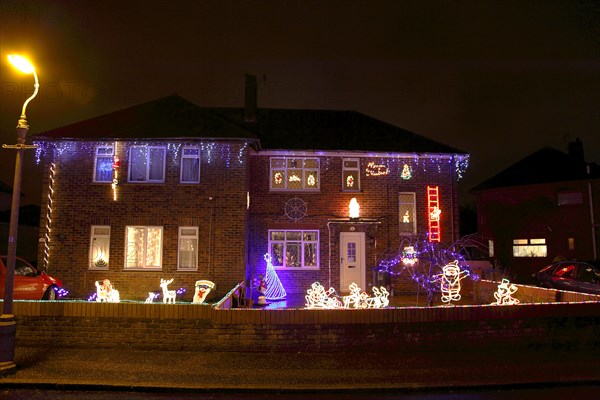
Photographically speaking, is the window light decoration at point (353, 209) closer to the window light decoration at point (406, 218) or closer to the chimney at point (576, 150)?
the window light decoration at point (406, 218)

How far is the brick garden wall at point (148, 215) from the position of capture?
605 inches

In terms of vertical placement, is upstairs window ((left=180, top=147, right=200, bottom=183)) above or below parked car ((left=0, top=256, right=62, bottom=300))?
above

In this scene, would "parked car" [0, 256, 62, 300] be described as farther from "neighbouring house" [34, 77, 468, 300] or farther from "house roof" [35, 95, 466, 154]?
"house roof" [35, 95, 466, 154]

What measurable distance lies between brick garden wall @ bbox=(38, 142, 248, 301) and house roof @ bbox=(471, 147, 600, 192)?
22946 mm

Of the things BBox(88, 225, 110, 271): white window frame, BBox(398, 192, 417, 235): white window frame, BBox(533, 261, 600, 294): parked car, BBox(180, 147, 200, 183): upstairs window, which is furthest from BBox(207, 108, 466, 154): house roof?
BBox(88, 225, 110, 271): white window frame

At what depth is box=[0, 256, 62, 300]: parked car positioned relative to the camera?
12.6 meters

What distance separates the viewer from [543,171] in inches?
1222

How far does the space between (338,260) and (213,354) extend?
9.61 m

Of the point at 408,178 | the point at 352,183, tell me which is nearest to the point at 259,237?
the point at 352,183

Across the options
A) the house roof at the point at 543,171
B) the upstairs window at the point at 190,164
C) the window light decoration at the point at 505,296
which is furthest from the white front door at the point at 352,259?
the house roof at the point at 543,171

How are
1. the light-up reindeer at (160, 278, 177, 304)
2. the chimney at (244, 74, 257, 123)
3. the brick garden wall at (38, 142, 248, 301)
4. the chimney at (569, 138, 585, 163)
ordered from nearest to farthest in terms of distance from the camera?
1. the light-up reindeer at (160, 278, 177, 304)
2. the brick garden wall at (38, 142, 248, 301)
3. the chimney at (244, 74, 257, 123)
4. the chimney at (569, 138, 585, 163)

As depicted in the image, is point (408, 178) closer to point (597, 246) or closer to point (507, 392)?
point (507, 392)

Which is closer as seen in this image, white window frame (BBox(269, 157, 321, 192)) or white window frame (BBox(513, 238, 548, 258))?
white window frame (BBox(269, 157, 321, 192))

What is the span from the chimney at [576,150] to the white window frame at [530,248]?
22.9 ft
